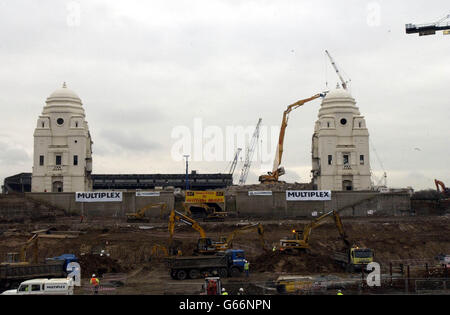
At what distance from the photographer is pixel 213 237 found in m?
55.0

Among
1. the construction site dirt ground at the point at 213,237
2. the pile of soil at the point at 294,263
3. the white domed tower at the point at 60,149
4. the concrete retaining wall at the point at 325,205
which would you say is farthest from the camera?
the white domed tower at the point at 60,149

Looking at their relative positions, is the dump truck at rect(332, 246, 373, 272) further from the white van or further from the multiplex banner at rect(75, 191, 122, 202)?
the multiplex banner at rect(75, 191, 122, 202)

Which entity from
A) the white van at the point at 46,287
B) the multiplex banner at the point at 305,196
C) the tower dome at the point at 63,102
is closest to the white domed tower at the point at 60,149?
the tower dome at the point at 63,102

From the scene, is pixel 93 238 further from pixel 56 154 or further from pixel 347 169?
pixel 347 169

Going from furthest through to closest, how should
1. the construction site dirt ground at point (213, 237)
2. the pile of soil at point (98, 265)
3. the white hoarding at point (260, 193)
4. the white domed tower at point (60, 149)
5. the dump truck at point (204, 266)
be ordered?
the white domed tower at point (60, 149)
the white hoarding at point (260, 193)
the pile of soil at point (98, 265)
the dump truck at point (204, 266)
the construction site dirt ground at point (213, 237)

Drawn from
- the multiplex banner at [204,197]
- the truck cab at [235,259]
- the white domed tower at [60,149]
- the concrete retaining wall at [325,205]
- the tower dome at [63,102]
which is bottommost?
the truck cab at [235,259]

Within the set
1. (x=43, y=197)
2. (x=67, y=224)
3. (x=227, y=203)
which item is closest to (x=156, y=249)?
(x=67, y=224)

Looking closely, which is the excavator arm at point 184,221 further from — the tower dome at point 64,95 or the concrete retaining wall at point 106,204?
the tower dome at point 64,95

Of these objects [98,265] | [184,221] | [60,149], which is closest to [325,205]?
[184,221]

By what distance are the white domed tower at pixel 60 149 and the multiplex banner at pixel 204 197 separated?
2022cm

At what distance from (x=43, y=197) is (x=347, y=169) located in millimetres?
47662

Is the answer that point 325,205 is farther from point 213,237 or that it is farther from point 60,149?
point 60,149

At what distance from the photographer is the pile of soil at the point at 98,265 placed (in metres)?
38.4

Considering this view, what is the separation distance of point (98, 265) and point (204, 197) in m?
31.0
